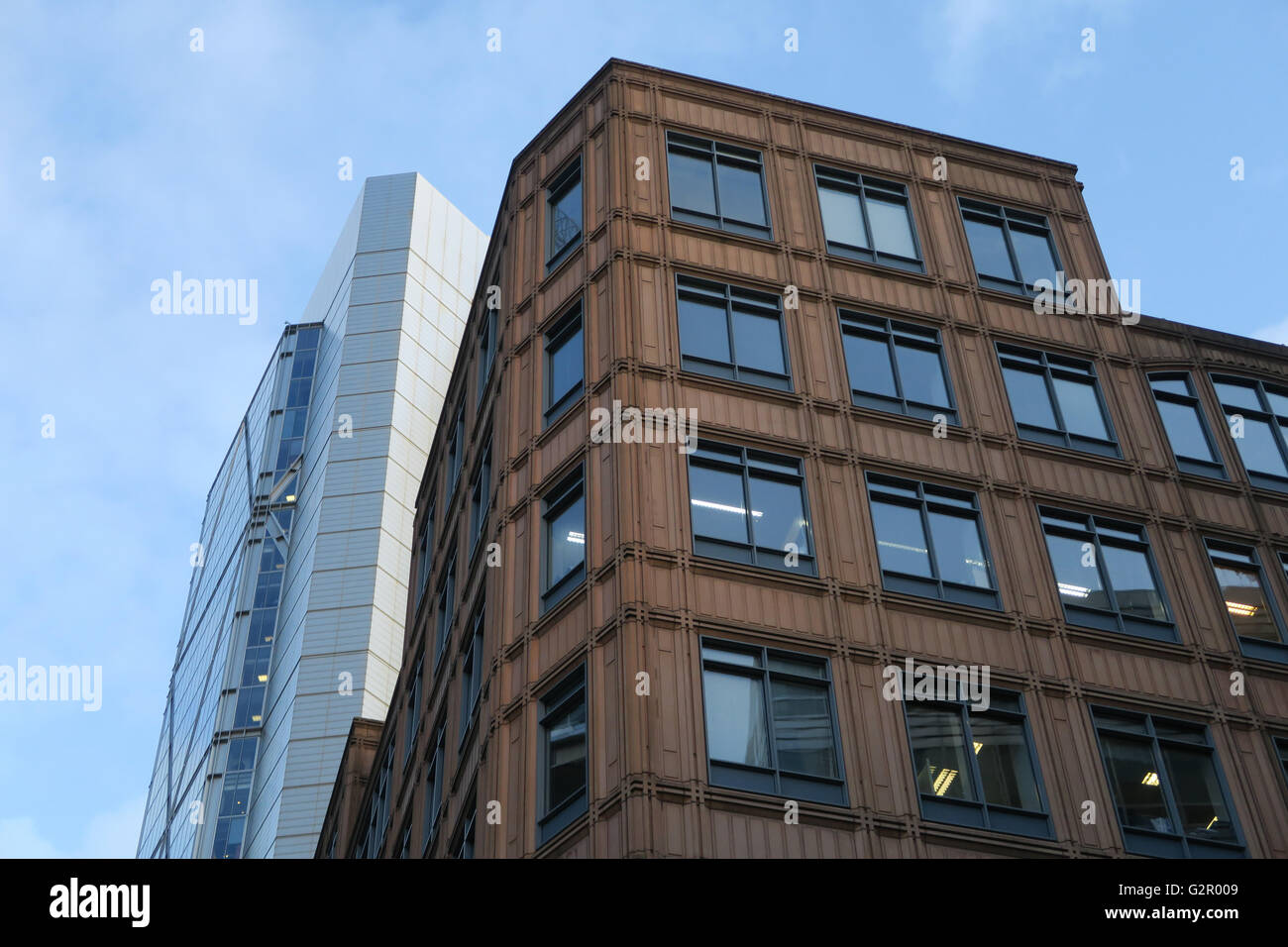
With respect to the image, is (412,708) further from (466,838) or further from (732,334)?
(732,334)

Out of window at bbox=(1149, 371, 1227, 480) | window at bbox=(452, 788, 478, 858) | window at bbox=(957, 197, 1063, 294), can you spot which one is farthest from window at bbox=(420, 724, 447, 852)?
window at bbox=(1149, 371, 1227, 480)

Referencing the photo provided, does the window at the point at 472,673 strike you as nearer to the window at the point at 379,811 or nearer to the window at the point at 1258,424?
the window at the point at 379,811

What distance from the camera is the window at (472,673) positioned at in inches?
1192

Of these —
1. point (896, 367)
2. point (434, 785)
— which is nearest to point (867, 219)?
point (896, 367)

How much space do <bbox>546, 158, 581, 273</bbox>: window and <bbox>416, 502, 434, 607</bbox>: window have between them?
11115mm

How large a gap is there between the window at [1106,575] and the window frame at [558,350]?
911 cm

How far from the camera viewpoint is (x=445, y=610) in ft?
123

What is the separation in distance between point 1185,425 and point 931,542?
28.9 feet

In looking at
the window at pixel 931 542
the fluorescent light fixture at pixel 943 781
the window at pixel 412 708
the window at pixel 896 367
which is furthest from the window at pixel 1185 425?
the window at pixel 412 708

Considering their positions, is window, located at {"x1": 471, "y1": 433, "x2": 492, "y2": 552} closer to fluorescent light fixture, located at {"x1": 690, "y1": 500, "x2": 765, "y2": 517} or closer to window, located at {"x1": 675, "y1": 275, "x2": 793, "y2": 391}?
window, located at {"x1": 675, "y1": 275, "x2": 793, "y2": 391}

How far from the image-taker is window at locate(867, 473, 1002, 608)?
89.2ft

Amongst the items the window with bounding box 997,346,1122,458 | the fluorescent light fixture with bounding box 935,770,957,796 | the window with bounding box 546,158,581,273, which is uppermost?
the window with bounding box 546,158,581,273
